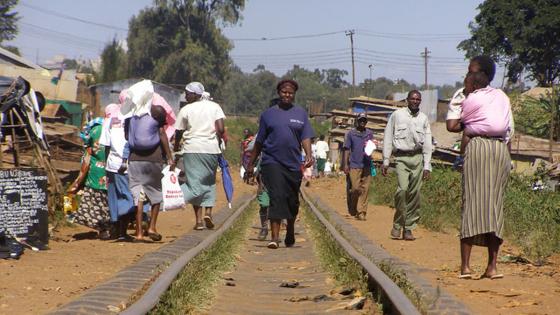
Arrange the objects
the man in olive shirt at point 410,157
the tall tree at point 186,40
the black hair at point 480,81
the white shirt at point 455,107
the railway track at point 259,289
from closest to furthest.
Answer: the railway track at point 259,289 < the black hair at point 480,81 < the white shirt at point 455,107 < the man in olive shirt at point 410,157 < the tall tree at point 186,40

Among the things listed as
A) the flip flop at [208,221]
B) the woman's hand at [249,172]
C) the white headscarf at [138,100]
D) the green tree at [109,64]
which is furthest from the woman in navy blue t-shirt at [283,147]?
the green tree at [109,64]

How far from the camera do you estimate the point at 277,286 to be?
8.46 m

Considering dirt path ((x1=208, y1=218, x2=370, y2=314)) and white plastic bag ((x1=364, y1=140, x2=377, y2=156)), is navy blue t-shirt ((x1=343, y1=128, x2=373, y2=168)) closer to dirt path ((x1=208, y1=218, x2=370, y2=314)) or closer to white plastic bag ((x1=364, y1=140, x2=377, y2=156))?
white plastic bag ((x1=364, y1=140, x2=377, y2=156))

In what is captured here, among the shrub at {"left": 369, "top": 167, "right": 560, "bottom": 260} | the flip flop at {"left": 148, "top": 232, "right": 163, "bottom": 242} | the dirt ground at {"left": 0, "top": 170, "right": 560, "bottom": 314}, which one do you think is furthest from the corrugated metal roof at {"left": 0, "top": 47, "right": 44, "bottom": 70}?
the flip flop at {"left": 148, "top": 232, "right": 163, "bottom": 242}

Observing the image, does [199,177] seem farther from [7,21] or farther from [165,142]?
[7,21]

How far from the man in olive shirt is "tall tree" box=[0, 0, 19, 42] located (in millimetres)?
63715

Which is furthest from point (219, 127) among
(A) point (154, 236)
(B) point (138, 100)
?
(A) point (154, 236)

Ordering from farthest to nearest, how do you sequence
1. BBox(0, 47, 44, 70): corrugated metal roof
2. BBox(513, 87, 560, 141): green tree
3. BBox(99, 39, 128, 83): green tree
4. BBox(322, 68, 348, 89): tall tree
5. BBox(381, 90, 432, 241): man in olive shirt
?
BBox(322, 68, 348, 89): tall tree, BBox(99, 39, 128, 83): green tree, BBox(513, 87, 560, 141): green tree, BBox(0, 47, 44, 70): corrugated metal roof, BBox(381, 90, 432, 241): man in olive shirt

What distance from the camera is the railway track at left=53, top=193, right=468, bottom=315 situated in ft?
19.9

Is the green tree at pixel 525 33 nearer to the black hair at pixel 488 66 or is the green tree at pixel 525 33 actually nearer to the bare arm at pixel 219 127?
the bare arm at pixel 219 127

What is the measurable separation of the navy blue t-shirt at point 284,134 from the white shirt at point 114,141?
163 cm

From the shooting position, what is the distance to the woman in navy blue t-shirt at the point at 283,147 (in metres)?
10.7

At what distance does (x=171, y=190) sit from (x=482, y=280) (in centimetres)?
531

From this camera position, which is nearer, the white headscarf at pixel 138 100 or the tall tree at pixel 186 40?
the white headscarf at pixel 138 100
